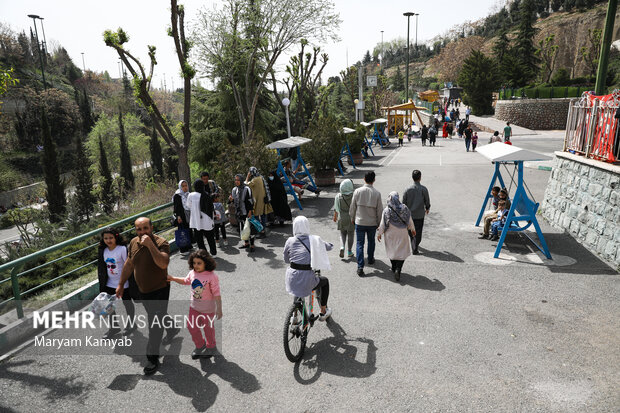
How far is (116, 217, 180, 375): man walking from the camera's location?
4.53m

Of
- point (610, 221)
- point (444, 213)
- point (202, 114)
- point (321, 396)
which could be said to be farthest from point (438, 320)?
point (202, 114)

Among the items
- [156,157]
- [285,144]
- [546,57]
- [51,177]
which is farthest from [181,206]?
[546,57]

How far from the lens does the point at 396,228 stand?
22.4ft

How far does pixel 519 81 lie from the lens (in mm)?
49500

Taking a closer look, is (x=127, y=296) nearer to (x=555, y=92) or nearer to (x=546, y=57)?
(x=555, y=92)

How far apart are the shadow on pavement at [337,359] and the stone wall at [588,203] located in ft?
17.2

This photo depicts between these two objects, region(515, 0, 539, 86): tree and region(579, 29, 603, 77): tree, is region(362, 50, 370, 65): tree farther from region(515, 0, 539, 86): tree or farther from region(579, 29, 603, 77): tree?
region(579, 29, 603, 77): tree

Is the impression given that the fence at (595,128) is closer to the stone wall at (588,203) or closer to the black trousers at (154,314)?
the stone wall at (588,203)

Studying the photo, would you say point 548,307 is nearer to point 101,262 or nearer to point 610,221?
point 610,221

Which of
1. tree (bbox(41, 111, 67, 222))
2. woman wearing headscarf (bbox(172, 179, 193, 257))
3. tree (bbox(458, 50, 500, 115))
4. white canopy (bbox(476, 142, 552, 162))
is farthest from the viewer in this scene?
tree (bbox(458, 50, 500, 115))

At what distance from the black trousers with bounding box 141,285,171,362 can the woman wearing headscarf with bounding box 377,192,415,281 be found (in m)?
3.60

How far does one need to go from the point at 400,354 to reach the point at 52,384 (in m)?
3.96

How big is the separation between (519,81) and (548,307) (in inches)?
2034

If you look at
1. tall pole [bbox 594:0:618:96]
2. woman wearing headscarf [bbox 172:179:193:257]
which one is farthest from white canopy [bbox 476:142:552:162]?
woman wearing headscarf [bbox 172:179:193:257]
